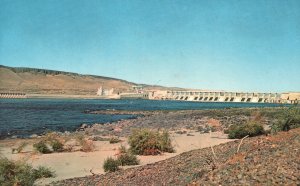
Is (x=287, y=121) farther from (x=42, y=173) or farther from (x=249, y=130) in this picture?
(x=42, y=173)

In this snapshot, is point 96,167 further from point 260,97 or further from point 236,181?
point 260,97

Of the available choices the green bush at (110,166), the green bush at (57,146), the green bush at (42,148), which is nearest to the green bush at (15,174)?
the green bush at (110,166)

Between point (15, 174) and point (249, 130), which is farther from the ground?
point (249, 130)

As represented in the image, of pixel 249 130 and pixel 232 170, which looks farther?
pixel 249 130

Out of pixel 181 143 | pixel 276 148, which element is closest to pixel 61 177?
pixel 276 148

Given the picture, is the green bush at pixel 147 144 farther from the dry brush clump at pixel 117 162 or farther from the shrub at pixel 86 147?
the dry brush clump at pixel 117 162

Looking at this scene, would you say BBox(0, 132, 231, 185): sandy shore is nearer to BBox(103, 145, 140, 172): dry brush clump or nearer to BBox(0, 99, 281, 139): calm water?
BBox(103, 145, 140, 172): dry brush clump

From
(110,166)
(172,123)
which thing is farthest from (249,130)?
(172,123)

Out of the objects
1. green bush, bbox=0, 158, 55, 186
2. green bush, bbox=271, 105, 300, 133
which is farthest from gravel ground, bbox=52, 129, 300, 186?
green bush, bbox=271, 105, 300, 133
